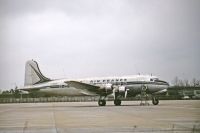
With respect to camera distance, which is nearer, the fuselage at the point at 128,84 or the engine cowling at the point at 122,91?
→ the engine cowling at the point at 122,91

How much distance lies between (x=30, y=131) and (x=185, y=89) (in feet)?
300

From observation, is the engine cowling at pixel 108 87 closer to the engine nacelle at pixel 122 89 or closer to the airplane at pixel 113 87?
the airplane at pixel 113 87

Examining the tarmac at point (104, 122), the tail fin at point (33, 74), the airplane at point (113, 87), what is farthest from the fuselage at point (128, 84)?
the tarmac at point (104, 122)

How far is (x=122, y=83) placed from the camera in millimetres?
36531

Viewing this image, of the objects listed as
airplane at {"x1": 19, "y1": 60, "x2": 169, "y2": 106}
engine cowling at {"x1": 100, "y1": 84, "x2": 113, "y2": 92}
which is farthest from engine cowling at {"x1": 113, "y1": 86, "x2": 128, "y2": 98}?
engine cowling at {"x1": 100, "y1": 84, "x2": 113, "y2": 92}

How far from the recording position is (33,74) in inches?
1882

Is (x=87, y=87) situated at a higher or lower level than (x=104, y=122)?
higher

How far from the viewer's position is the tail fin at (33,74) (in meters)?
46.5

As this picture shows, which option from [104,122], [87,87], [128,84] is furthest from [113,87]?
[104,122]

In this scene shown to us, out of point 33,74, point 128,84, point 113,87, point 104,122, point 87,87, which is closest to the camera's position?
point 104,122

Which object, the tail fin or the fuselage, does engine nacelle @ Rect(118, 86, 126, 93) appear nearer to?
the fuselage

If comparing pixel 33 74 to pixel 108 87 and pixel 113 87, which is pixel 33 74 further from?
pixel 113 87

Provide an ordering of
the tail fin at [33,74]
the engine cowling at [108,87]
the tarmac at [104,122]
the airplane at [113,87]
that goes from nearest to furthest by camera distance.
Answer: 1. the tarmac at [104,122]
2. the airplane at [113,87]
3. the engine cowling at [108,87]
4. the tail fin at [33,74]

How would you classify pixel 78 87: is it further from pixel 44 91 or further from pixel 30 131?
pixel 30 131
